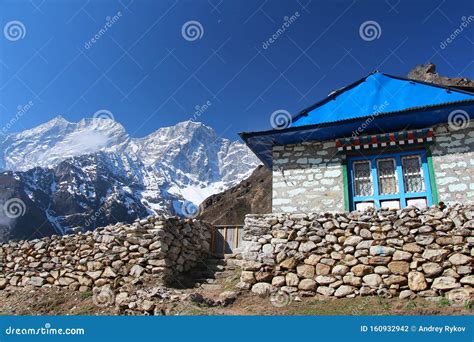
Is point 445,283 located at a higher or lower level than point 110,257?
lower

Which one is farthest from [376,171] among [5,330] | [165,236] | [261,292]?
[5,330]

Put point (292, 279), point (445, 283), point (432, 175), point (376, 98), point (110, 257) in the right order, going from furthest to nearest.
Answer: point (376, 98)
point (432, 175)
point (110, 257)
point (292, 279)
point (445, 283)

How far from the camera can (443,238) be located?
841 centimetres

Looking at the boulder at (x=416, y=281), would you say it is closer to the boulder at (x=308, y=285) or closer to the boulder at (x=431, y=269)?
the boulder at (x=431, y=269)

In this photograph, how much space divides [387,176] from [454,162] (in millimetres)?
1834

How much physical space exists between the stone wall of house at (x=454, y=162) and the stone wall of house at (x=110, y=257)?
7.43m

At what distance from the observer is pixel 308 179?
1229cm

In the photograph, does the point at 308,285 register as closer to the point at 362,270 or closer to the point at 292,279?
the point at 292,279

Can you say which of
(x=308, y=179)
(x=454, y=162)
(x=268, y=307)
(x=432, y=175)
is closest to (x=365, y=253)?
(x=268, y=307)

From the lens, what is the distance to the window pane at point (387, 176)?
11734 mm

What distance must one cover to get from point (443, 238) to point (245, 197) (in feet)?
145

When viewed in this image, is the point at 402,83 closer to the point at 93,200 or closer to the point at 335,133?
the point at 335,133

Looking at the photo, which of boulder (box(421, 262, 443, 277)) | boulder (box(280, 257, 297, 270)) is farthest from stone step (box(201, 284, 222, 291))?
boulder (box(421, 262, 443, 277))

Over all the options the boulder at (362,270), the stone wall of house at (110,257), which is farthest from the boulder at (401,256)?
the stone wall of house at (110,257)
